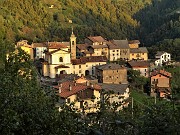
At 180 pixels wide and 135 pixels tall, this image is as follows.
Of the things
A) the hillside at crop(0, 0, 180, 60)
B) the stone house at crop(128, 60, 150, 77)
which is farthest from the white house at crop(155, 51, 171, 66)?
the stone house at crop(128, 60, 150, 77)

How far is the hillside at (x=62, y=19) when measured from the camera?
6353 cm

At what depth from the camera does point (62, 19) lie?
242ft

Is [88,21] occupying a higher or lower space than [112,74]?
higher

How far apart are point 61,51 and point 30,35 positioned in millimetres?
28103

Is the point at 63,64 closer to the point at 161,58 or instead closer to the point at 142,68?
the point at 142,68

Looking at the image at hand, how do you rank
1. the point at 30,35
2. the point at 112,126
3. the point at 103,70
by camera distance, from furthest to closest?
the point at 30,35 → the point at 103,70 → the point at 112,126

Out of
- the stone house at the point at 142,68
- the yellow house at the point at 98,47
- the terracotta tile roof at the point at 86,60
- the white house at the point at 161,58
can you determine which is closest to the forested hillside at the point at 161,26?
the white house at the point at 161,58

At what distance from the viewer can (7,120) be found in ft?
19.5

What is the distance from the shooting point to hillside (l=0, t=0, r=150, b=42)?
63.5 m

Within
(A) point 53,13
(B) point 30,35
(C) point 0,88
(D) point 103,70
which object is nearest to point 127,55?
(D) point 103,70

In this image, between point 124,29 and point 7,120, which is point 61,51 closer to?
point 7,120

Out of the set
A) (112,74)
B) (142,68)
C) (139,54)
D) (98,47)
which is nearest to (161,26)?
(139,54)

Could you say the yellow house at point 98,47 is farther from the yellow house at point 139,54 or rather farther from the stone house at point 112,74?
the stone house at point 112,74

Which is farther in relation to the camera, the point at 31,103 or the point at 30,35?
the point at 30,35
